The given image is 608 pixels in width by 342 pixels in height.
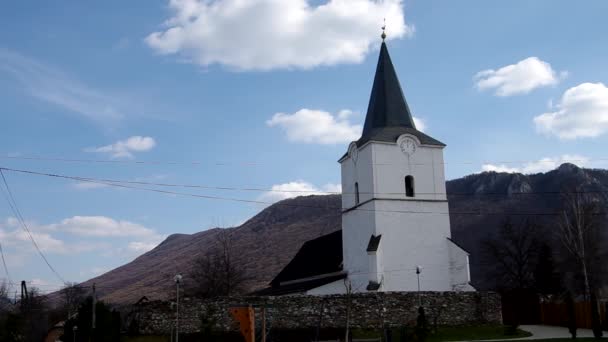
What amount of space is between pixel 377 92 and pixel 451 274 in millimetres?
12354

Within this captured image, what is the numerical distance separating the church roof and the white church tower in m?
0.07

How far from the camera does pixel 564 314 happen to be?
3194cm

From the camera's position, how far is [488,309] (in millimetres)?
28469

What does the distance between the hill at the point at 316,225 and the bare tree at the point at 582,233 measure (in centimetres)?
1042

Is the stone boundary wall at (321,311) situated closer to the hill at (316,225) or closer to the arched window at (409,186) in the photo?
the arched window at (409,186)

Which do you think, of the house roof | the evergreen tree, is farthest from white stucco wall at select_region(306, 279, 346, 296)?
the evergreen tree

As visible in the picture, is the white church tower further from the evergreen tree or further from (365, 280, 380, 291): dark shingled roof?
the evergreen tree

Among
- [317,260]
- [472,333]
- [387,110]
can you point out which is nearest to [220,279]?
[317,260]

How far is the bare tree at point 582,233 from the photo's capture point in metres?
43.9

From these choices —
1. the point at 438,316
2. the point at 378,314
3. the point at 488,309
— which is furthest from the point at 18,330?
the point at 488,309

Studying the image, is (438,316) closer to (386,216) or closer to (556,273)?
(386,216)

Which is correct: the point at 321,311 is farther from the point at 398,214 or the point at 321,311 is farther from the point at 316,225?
the point at 316,225

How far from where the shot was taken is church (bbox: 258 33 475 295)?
115 ft

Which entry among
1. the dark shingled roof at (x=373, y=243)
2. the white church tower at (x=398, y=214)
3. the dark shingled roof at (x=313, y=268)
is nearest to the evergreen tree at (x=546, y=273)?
the dark shingled roof at (x=313, y=268)
